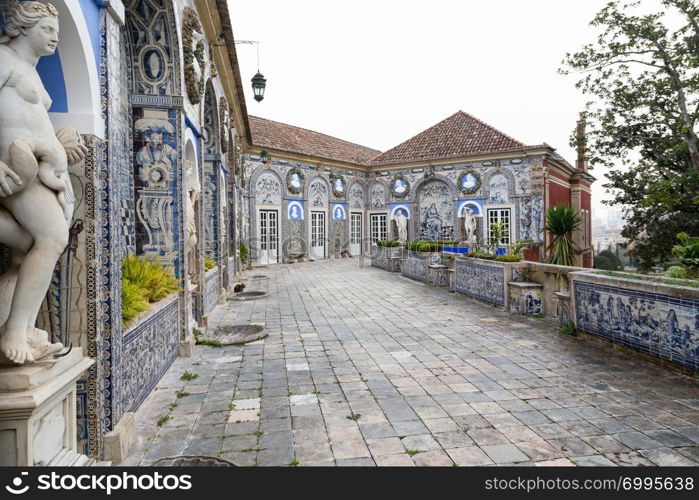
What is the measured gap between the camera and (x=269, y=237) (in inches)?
838

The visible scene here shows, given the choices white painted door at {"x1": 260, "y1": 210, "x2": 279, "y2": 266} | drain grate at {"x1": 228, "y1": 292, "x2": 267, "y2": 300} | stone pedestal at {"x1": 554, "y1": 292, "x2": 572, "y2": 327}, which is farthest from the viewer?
white painted door at {"x1": 260, "y1": 210, "x2": 279, "y2": 266}

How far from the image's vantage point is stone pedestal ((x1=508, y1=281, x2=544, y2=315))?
25.8ft

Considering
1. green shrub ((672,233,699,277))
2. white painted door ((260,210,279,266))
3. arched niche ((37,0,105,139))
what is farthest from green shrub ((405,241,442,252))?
arched niche ((37,0,105,139))

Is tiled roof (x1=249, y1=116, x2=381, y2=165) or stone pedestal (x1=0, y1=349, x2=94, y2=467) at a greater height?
tiled roof (x1=249, y1=116, x2=381, y2=165)

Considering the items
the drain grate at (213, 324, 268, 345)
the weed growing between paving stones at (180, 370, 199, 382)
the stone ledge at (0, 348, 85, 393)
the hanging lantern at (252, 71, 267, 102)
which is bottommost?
the weed growing between paving stones at (180, 370, 199, 382)

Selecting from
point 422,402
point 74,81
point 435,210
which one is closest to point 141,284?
point 74,81

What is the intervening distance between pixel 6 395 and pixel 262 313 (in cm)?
641

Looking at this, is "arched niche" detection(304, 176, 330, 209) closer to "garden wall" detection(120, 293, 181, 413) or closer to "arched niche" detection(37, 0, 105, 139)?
"garden wall" detection(120, 293, 181, 413)

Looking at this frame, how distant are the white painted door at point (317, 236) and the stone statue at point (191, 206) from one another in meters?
16.3

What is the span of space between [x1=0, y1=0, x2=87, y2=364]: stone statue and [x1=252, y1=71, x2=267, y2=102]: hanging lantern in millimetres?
11959

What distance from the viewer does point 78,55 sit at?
277 centimetres

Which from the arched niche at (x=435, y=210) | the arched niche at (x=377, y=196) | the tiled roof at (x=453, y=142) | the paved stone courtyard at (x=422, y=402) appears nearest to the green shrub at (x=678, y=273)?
the paved stone courtyard at (x=422, y=402)

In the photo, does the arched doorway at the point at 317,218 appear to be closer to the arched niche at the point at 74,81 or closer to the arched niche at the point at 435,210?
the arched niche at the point at 435,210
